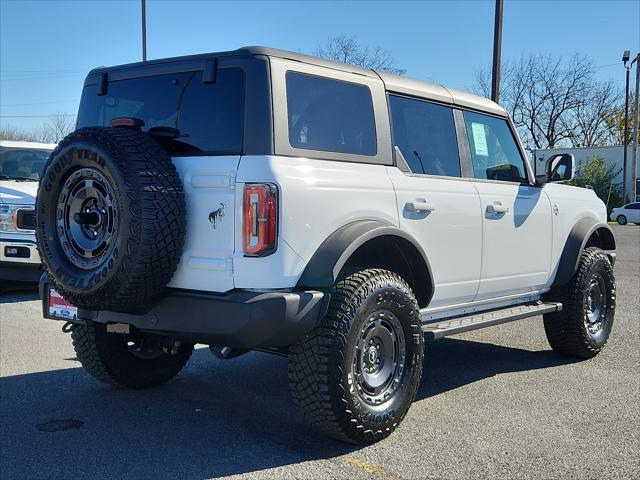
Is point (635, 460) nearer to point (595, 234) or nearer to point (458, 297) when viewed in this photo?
point (458, 297)

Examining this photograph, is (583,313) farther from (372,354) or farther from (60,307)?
(60,307)

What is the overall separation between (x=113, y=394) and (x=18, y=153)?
5860mm

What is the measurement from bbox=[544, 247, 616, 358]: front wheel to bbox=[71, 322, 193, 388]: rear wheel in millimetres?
3183

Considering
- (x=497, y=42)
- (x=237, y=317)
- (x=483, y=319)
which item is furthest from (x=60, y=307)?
(x=497, y=42)

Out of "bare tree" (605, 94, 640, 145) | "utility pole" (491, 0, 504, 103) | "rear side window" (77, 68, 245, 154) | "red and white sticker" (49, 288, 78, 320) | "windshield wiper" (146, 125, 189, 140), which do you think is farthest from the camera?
"bare tree" (605, 94, 640, 145)

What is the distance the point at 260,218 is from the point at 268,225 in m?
0.05

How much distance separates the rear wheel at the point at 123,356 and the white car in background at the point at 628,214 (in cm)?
3873

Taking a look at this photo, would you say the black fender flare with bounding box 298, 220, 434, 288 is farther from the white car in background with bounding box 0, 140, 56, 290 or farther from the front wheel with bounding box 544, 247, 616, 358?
the white car in background with bounding box 0, 140, 56, 290

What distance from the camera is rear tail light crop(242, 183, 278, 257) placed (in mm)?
3553

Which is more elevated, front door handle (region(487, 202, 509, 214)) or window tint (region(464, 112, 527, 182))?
window tint (region(464, 112, 527, 182))

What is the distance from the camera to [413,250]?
441cm

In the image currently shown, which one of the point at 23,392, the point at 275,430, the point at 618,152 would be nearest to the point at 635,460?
the point at 275,430

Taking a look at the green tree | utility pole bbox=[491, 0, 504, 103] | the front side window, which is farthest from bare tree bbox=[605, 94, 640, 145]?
the front side window

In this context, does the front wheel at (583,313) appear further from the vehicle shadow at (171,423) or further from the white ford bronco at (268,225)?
the white ford bronco at (268,225)
